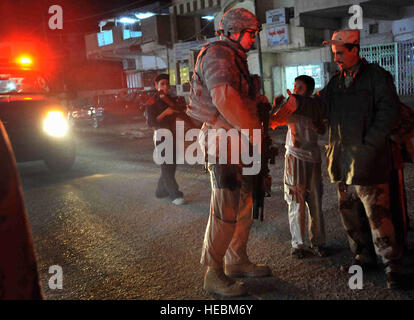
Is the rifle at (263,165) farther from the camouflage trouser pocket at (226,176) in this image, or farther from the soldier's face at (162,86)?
the soldier's face at (162,86)

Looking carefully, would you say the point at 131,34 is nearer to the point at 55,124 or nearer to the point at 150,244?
the point at 55,124

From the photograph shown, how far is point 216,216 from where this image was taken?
326cm

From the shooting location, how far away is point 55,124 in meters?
8.46

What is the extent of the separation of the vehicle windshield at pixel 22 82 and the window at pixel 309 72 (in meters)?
11.9

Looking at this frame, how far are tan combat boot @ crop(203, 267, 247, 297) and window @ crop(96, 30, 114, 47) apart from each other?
31.7 m

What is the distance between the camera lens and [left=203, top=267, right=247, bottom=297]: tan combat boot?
126 inches

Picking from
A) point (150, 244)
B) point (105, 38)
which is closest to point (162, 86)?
point (150, 244)

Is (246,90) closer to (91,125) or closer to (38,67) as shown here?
(38,67)

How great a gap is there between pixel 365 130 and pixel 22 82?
758 cm

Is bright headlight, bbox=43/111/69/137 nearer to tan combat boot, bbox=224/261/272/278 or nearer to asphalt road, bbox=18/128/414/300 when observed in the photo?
asphalt road, bbox=18/128/414/300

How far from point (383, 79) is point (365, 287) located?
1.59 metres

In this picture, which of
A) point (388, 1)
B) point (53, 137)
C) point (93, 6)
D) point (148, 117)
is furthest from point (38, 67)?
point (93, 6)

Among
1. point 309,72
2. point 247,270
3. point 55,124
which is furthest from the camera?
point 309,72

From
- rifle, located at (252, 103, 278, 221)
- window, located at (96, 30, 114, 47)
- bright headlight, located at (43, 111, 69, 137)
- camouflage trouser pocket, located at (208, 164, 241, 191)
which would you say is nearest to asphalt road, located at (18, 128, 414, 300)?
rifle, located at (252, 103, 278, 221)
